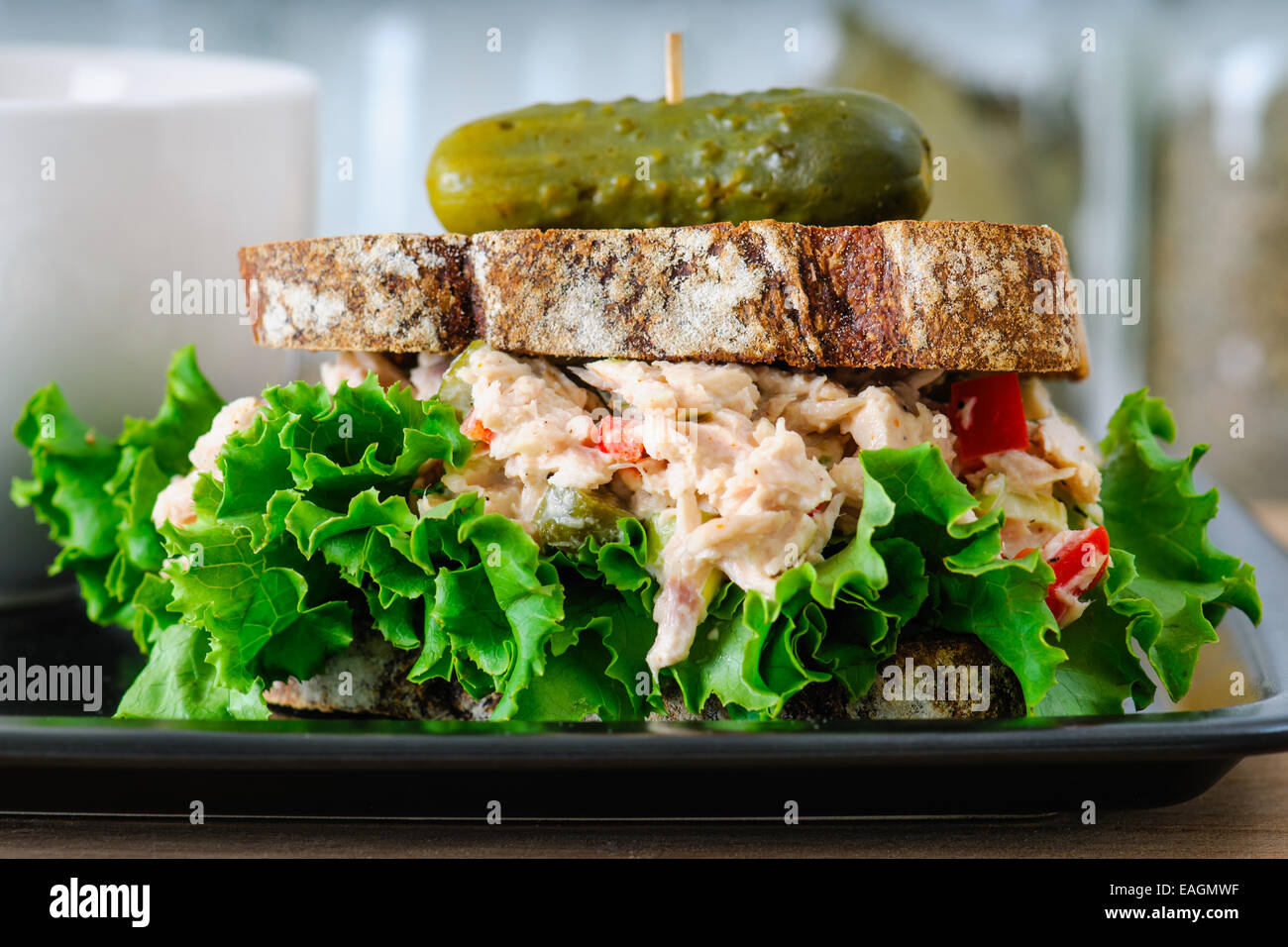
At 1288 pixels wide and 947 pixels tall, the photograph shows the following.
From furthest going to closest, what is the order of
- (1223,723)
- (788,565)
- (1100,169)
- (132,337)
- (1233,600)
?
(1100,169) → (132,337) → (1233,600) → (788,565) → (1223,723)

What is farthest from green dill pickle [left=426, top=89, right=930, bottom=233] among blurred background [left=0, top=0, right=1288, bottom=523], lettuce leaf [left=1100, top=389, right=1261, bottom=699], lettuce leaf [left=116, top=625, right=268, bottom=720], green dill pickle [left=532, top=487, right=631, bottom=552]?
blurred background [left=0, top=0, right=1288, bottom=523]

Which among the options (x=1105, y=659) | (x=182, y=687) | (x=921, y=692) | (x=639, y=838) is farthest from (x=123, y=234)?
(x=1105, y=659)

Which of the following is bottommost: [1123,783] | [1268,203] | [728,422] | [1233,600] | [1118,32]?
[1123,783]

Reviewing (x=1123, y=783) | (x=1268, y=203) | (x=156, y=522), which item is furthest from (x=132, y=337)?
(x=1268, y=203)

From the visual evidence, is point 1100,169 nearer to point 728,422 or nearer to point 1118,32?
point 1118,32

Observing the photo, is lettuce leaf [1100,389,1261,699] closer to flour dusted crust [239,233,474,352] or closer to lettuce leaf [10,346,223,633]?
flour dusted crust [239,233,474,352]
